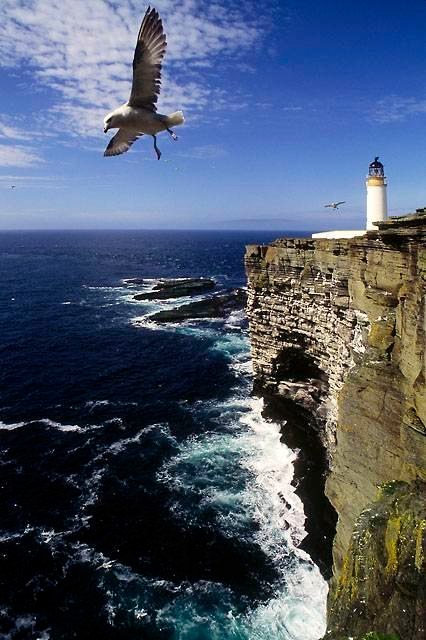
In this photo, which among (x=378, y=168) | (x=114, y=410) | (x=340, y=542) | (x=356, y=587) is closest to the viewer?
(x=356, y=587)

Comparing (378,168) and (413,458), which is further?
(378,168)

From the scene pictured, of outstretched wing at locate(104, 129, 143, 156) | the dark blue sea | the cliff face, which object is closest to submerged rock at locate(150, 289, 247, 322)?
the dark blue sea

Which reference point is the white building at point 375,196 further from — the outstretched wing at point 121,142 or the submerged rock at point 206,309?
the submerged rock at point 206,309

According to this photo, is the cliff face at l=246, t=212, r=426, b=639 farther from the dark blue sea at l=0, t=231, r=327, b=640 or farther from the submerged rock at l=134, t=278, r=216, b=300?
the submerged rock at l=134, t=278, r=216, b=300

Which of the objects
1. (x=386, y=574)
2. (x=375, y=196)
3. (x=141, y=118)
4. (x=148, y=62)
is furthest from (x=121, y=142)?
(x=375, y=196)

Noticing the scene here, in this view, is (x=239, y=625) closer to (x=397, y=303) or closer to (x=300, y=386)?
(x=397, y=303)

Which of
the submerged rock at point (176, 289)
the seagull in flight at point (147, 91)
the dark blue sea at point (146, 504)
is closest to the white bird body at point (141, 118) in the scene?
the seagull in flight at point (147, 91)

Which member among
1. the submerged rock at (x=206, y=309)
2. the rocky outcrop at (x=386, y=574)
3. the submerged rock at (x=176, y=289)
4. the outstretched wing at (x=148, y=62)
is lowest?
the rocky outcrop at (x=386, y=574)

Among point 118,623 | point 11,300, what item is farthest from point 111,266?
point 118,623
